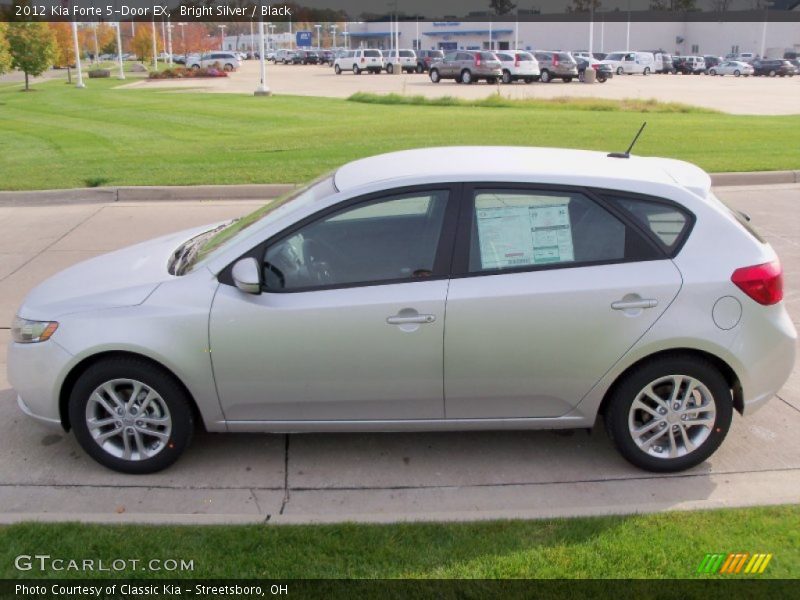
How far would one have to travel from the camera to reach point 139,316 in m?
4.28

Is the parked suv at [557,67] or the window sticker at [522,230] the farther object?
the parked suv at [557,67]

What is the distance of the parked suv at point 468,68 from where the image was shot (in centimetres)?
4525

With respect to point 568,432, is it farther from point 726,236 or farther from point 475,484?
point 726,236

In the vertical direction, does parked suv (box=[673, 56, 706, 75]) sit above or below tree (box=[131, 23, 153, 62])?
below

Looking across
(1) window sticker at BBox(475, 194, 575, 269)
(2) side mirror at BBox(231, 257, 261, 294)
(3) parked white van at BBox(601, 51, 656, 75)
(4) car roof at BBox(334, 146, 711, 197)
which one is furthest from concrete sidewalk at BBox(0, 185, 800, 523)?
(3) parked white van at BBox(601, 51, 656, 75)

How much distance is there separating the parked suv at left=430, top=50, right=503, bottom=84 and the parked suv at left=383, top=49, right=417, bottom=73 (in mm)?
15169

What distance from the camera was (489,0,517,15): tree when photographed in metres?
121

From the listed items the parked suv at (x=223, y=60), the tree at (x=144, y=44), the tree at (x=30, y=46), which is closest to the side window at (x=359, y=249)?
the tree at (x=30, y=46)

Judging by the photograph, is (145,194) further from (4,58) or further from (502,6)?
(502,6)

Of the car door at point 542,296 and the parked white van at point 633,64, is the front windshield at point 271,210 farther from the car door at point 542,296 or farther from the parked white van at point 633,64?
the parked white van at point 633,64

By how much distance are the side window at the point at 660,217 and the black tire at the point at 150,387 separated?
8.08ft

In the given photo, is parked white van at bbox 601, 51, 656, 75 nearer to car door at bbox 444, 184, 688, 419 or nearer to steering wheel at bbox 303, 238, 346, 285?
car door at bbox 444, 184, 688, 419

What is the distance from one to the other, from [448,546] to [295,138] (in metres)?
14.9

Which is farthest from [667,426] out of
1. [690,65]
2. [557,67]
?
[690,65]
